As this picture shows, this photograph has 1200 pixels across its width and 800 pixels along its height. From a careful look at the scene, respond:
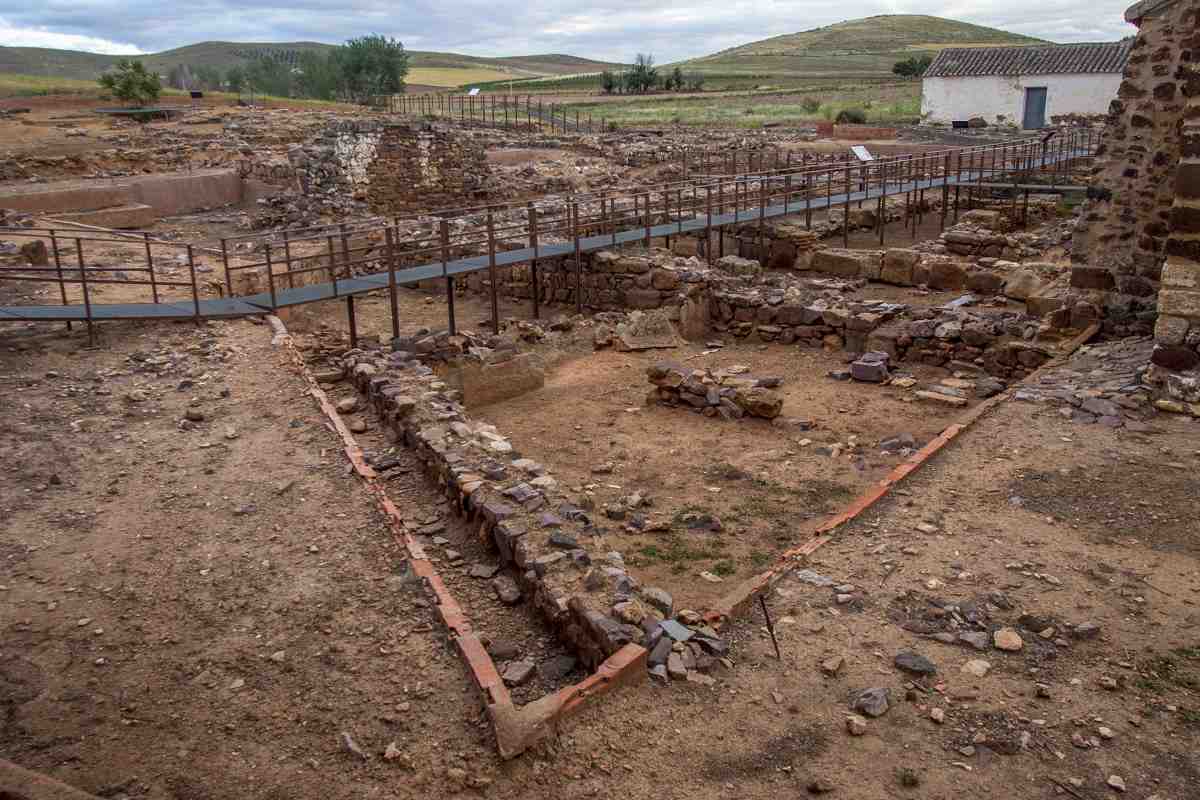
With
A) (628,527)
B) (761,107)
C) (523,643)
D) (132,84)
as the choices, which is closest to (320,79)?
(132,84)

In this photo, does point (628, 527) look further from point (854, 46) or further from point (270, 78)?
point (854, 46)

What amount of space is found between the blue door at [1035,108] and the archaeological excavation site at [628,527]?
30718 millimetres

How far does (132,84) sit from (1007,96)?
118 feet

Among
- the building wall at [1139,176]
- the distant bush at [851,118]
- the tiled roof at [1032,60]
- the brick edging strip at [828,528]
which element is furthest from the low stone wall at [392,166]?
the tiled roof at [1032,60]

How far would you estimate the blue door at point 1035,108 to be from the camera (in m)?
41.1

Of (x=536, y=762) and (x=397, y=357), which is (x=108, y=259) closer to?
(x=397, y=357)

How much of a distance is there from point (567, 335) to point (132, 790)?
9.59 meters

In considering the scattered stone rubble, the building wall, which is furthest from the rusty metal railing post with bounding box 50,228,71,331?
the building wall

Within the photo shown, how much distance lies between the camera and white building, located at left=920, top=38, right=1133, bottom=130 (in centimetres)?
3978

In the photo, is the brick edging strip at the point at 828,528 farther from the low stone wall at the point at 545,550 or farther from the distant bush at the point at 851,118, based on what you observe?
the distant bush at the point at 851,118

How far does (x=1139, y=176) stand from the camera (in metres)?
10.9

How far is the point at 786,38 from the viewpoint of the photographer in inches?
6038

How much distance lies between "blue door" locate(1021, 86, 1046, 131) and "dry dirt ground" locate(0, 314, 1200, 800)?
1508 inches

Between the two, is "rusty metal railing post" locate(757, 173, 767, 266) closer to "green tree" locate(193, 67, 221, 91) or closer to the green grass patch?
the green grass patch
